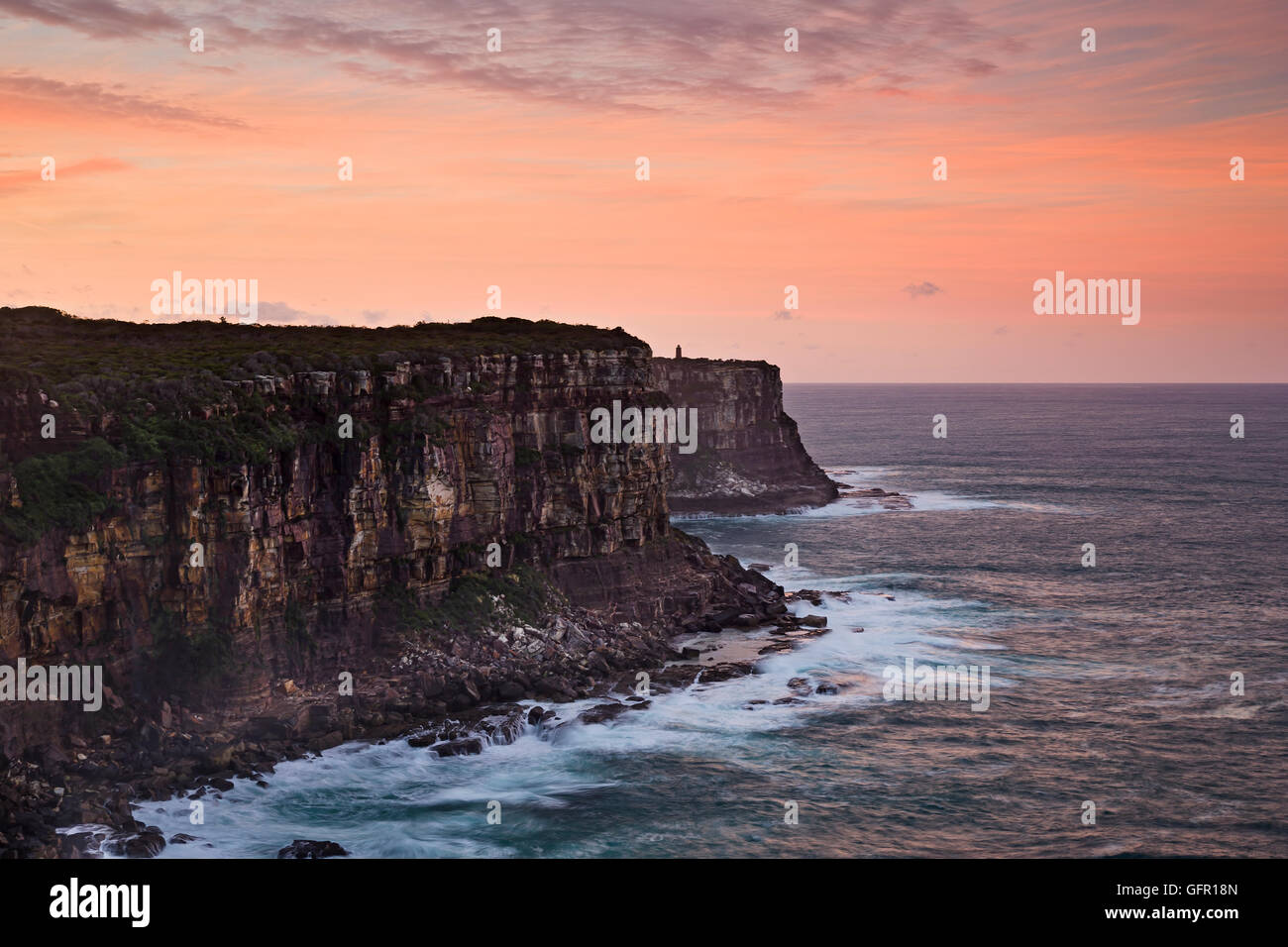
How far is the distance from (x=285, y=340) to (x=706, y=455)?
8544 cm

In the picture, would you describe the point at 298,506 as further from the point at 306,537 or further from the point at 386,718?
the point at 386,718

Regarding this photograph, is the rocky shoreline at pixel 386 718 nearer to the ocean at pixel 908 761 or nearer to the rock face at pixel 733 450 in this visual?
the ocean at pixel 908 761

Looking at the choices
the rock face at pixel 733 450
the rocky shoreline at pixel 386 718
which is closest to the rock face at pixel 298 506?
the rocky shoreline at pixel 386 718

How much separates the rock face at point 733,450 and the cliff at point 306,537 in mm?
63143

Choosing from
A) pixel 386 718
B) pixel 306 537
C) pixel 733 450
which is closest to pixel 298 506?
pixel 306 537

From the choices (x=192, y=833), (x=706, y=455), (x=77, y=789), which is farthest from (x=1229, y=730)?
(x=706, y=455)

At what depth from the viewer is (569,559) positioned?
85.7 metres

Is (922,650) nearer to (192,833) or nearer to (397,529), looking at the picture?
(397,529)

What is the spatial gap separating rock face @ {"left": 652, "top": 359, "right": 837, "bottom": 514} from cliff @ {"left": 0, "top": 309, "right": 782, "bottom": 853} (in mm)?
63143

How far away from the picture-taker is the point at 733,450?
16500 cm

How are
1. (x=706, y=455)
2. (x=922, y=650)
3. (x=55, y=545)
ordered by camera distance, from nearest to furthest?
1. (x=55, y=545)
2. (x=922, y=650)
3. (x=706, y=455)

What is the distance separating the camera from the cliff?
189ft

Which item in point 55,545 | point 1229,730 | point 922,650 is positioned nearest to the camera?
point 55,545

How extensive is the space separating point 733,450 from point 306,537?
102 m
